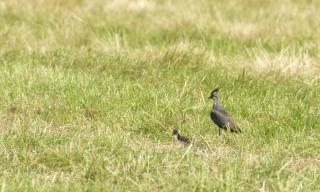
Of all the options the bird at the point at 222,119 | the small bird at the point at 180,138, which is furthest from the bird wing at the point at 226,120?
the small bird at the point at 180,138

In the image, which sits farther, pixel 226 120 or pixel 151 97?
pixel 151 97

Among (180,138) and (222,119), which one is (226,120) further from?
(180,138)

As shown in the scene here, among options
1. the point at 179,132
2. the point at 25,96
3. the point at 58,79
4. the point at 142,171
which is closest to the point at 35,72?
the point at 58,79

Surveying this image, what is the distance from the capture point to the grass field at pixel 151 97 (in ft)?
17.6

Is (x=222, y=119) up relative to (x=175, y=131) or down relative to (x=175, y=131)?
up

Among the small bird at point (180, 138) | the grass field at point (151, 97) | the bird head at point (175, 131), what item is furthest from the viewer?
the bird head at point (175, 131)

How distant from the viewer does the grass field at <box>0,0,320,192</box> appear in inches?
212

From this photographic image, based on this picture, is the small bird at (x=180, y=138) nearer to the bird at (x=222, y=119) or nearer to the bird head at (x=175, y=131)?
the bird head at (x=175, y=131)

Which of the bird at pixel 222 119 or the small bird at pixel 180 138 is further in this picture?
the bird at pixel 222 119

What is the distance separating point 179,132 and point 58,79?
1783 millimetres

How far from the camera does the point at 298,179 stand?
17.5 feet

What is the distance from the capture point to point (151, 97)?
738 centimetres

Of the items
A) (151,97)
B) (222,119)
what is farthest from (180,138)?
(151,97)

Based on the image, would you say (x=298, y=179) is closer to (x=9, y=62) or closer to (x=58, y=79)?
(x=58, y=79)
